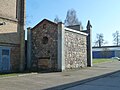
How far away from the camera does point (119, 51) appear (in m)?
104

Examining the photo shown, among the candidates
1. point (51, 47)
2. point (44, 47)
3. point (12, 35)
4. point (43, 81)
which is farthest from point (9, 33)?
point (43, 81)

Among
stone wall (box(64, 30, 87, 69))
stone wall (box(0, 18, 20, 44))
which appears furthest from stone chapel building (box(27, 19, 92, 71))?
stone wall (box(0, 18, 20, 44))

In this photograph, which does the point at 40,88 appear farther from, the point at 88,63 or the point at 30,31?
the point at 88,63

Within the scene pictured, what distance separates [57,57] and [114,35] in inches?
3184

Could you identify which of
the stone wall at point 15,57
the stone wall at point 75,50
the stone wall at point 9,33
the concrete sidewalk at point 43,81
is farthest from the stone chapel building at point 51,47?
the concrete sidewalk at point 43,81

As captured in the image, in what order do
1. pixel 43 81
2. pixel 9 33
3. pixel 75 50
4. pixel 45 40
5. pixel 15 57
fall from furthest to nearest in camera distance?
pixel 75 50
pixel 45 40
pixel 15 57
pixel 9 33
pixel 43 81

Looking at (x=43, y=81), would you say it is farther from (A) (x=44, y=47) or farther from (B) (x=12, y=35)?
(A) (x=44, y=47)

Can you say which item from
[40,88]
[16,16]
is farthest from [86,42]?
[40,88]

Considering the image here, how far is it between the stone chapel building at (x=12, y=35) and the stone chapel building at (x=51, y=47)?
6.99 ft

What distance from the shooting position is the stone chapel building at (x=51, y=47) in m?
27.9

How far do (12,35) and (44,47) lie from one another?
4518 millimetres

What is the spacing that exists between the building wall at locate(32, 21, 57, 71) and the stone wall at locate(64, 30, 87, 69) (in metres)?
1.67

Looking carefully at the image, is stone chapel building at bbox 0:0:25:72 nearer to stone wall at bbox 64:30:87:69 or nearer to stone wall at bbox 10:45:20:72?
stone wall at bbox 10:45:20:72

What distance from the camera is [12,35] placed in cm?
2673
